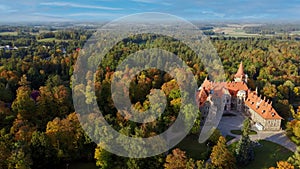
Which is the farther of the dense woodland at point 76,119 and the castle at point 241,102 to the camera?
the castle at point 241,102

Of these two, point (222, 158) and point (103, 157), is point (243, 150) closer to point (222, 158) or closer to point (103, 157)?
point (222, 158)

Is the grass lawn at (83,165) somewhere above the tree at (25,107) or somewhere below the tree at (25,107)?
below

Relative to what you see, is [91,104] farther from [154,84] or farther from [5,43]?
[5,43]

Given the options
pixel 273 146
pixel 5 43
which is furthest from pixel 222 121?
pixel 5 43

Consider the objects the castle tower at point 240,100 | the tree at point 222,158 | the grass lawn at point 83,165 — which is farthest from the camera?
the castle tower at point 240,100

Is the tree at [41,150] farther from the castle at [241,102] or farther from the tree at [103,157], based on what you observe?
the castle at [241,102]

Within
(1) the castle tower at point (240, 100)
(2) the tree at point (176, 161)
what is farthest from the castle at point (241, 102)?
(2) the tree at point (176, 161)

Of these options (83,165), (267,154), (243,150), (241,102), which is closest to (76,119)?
(83,165)
